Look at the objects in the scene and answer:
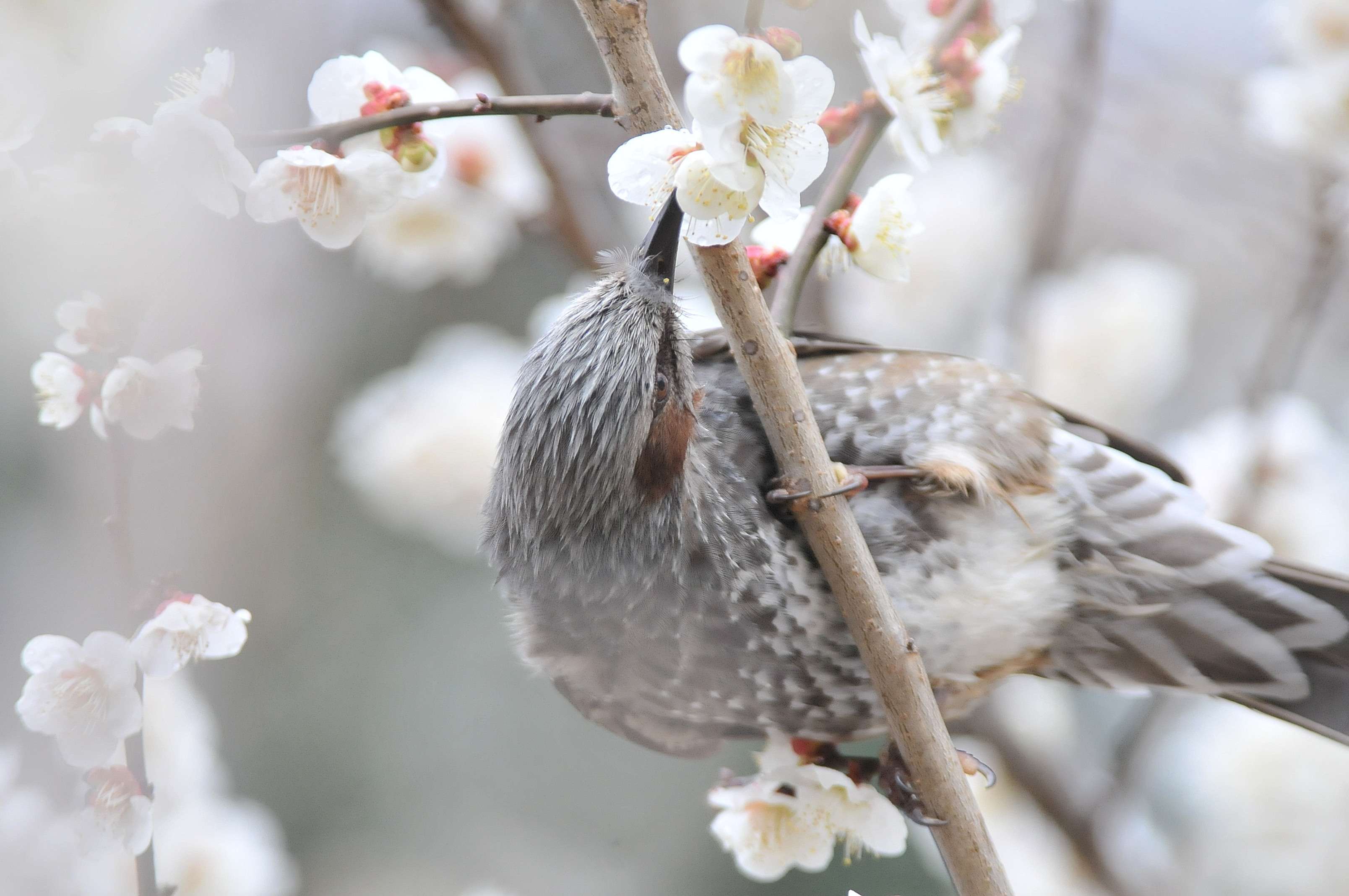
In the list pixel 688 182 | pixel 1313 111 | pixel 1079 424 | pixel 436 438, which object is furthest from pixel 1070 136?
pixel 436 438

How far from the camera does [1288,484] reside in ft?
7.69

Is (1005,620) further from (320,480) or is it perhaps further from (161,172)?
(320,480)

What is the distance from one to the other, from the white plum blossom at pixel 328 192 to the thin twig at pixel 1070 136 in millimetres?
1346

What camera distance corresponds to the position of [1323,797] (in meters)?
2.53

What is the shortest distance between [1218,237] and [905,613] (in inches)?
77.4

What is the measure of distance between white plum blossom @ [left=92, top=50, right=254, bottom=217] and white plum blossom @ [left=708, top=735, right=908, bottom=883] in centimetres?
95

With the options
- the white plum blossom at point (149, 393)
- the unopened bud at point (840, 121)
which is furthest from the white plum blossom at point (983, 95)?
the white plum blossom at point (149, 393)

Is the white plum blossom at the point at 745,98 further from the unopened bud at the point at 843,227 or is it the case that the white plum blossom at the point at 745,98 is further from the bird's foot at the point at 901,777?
the bird's foot at the point at 901,777

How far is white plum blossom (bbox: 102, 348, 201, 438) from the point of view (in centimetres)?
99

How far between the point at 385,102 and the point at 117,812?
73 cm

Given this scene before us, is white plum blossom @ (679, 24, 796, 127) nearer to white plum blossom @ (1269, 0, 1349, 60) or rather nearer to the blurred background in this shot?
the blurred background

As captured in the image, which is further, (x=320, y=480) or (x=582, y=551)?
(x=320, y=480)

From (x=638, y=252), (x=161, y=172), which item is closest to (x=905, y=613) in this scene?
(x=638, y=252)

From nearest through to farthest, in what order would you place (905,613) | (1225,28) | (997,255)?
(905,613), (1225,28), (997,255)
